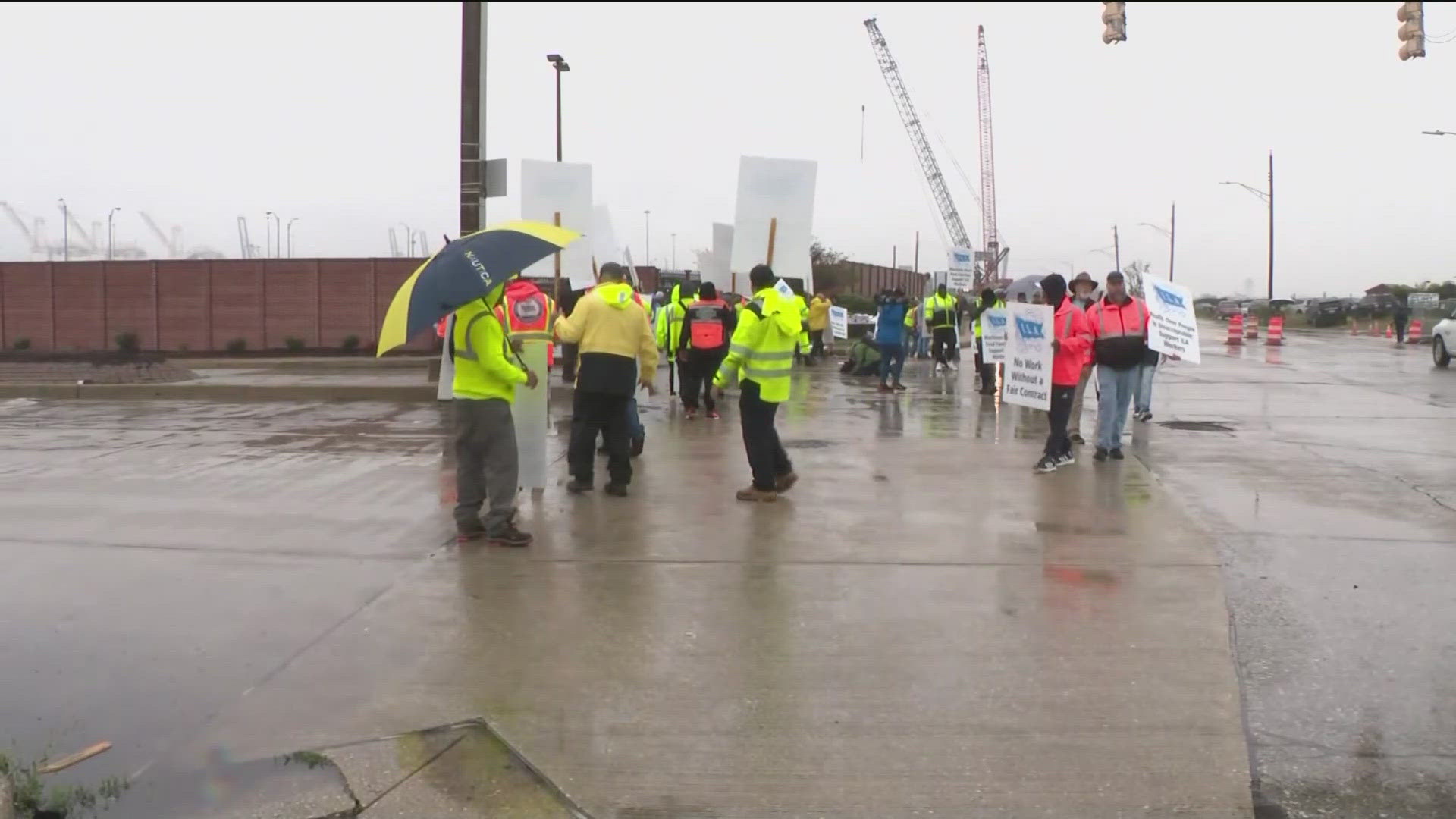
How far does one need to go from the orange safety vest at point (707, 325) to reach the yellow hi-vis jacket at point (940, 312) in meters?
7.19

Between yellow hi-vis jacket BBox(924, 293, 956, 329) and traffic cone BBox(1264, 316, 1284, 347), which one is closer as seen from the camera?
yellow hi-vis jacket BBox(924, 293, 956, 329)

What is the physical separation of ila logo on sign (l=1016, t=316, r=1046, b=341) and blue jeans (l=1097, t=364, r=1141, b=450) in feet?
2.64

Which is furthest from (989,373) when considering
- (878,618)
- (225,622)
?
(225,622)

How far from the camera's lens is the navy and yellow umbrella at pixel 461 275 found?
6.81 metres

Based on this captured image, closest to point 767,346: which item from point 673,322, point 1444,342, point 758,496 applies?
point 758,496

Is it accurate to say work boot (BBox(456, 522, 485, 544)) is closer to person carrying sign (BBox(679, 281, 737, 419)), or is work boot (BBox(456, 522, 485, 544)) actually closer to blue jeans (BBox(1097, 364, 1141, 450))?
blue jeans (BBox(1097, 364, 1141, 450))

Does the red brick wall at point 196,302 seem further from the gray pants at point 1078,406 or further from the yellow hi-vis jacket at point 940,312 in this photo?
the gray pants at point 1078,406

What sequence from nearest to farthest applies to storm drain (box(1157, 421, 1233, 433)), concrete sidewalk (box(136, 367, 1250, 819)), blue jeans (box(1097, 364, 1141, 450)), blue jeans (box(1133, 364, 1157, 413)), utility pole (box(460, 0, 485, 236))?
concrete sidewalk (box(136, 367, 1250, 819)) < blue jeans (box(1097, 364, 1141, 450)) < storm drain (box(1157, 421, 1233, 433)) < blue jeans (box(1133, 364, 1157, 413)) < utility pole (box(460, 0, 485, 236))

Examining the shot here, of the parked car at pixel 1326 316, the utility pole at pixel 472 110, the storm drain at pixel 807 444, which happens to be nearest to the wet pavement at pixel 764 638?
the storm drain at pixel 807 444

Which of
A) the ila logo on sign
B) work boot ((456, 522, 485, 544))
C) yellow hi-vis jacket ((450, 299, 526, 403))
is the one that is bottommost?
work boot ((456, 522, 485, 544))

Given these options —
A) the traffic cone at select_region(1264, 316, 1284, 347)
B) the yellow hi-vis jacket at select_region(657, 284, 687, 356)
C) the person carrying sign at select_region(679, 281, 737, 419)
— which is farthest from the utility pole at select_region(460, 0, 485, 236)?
the traffic cone at select_region(1264, 316, 1284, 347)

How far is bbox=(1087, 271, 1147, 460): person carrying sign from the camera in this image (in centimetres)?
1075

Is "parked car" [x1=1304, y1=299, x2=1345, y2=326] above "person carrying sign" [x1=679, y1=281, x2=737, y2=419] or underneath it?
above

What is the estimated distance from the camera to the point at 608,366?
28.4 ft
